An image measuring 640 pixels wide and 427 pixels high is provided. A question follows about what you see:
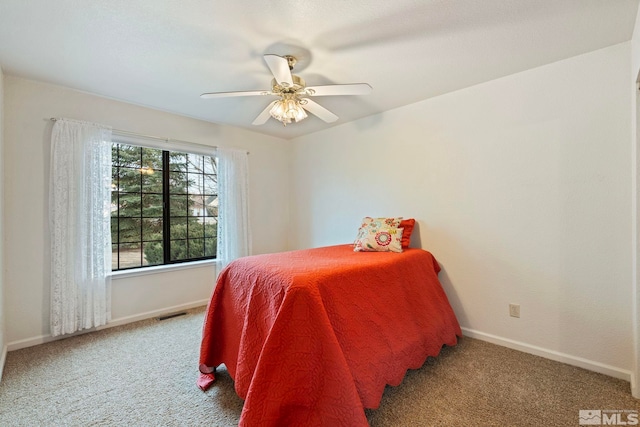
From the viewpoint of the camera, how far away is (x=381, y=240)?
2.52 meters

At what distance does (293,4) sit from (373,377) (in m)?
2.08

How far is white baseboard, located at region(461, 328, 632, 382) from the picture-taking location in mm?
1846

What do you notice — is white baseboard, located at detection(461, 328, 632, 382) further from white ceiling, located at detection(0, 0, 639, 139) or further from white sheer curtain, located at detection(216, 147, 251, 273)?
white sheer curtain, located at detection(216, 147, 251, 273)

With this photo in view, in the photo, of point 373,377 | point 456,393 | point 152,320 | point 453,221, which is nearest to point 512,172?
point 453,221

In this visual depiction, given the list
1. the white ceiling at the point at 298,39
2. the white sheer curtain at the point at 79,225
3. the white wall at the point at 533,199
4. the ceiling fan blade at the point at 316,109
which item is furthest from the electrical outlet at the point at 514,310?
the white sheer curtain at the point at 79,225

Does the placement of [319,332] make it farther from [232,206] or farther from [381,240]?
[232,206]

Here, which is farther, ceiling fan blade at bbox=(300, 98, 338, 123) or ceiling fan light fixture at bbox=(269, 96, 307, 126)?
ceiling fan blade at bbox=(300, 98, 338, 123)

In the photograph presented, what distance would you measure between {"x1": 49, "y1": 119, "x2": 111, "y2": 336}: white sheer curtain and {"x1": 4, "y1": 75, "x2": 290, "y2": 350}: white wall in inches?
4.3

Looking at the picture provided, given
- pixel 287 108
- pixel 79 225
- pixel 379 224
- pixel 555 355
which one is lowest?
pixel 555 355

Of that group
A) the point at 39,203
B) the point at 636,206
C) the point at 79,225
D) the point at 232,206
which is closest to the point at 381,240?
the point at 636,206

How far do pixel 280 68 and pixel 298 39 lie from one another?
322mm

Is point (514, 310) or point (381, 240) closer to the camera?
point (514, 310)

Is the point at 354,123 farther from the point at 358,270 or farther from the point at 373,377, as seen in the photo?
the point at 373,377

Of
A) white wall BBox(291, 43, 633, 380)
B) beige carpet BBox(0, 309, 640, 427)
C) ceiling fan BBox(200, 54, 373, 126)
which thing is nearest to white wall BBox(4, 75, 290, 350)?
beige carpet BBox(0, 309, 640, 427)
